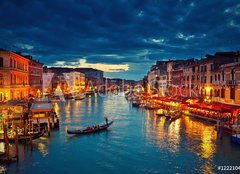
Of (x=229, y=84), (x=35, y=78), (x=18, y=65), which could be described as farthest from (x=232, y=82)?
(x=35, y=78)

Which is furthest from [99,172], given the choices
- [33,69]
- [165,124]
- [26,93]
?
[33,69]

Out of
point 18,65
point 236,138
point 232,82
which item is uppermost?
point 18,65

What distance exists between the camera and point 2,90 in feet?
107

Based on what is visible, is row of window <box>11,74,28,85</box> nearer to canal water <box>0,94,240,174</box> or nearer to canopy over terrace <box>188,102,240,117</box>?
canal water <box>0,94,240,174</box>

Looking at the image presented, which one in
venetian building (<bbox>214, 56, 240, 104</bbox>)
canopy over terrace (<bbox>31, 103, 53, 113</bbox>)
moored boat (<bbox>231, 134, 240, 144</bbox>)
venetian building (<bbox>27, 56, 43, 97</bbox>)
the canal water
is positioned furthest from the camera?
venetian building (<bbox>27, 56, 43, 97</bbox>)

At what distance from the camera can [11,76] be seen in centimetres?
3541

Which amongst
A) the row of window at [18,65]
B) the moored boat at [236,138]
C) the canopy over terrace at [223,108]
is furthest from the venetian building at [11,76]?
the moored boat at [236,138]

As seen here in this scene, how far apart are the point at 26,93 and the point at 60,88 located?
4866 centimetres

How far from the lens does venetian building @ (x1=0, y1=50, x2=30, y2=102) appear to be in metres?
33.3

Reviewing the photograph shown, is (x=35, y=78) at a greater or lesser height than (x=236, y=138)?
greater

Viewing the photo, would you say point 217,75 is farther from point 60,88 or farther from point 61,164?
point 60,88

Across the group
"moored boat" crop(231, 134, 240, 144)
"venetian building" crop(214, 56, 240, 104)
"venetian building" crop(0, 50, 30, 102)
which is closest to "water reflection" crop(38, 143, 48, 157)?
"venetian building" crop(0, 50, 30, 102)

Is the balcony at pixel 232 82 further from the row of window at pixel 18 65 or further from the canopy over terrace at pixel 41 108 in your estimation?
the row of window at pixel 18 65

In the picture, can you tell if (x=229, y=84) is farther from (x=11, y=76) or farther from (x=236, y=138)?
(x=11, y=76)
